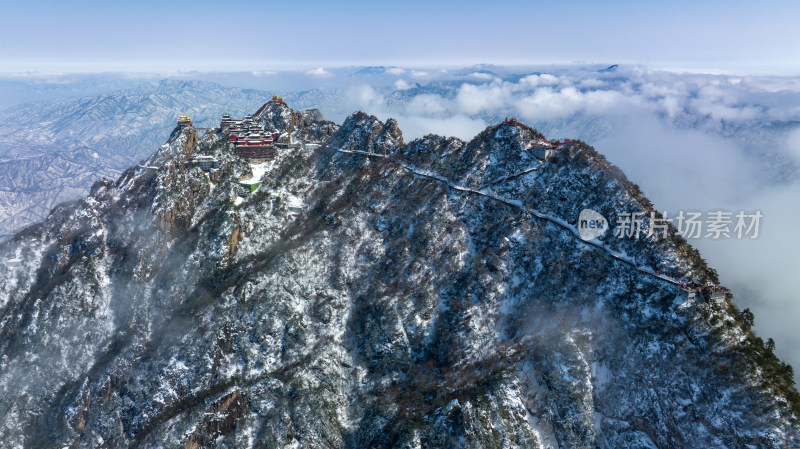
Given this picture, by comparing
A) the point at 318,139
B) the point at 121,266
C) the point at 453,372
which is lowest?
the point at 453,372

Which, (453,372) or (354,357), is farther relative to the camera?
(354,357)

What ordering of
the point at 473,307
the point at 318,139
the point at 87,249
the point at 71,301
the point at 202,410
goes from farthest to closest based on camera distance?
the point at 318,139, the point at 87,249, the point at 71,301, the point at 473,307, the point at 202,410

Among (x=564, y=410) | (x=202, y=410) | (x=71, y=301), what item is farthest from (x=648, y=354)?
(x=71, y=301)

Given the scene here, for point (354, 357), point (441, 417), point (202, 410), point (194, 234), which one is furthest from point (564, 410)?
point (194, 234)

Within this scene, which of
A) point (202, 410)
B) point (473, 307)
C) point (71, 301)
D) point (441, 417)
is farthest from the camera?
point (71, 301)

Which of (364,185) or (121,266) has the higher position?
(364,185)

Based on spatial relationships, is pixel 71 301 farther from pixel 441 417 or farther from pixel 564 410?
pixel 564 410
